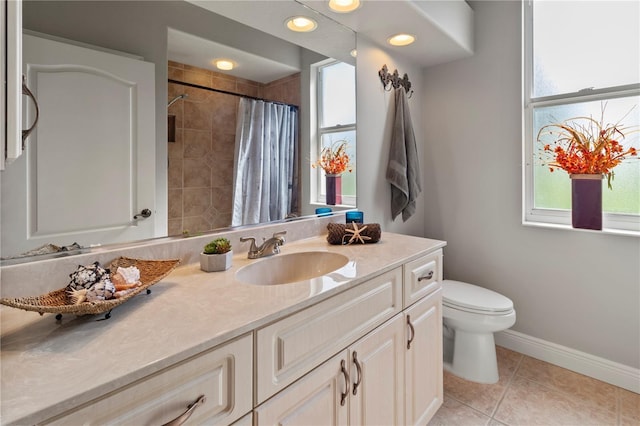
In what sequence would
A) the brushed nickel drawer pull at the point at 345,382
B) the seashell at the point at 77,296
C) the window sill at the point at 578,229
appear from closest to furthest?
the seashell at the point at 77,296 → the brushed nickel drawer pull at the point at 345,382 → the window sill at the point at 578,229

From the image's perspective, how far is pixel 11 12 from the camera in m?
0.58

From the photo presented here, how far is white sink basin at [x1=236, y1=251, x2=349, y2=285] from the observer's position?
1.22 m

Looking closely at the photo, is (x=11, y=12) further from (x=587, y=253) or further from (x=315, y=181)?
(x=587, y=253)

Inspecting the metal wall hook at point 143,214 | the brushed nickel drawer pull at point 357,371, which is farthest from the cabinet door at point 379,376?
the metal wall hook at point 143,214

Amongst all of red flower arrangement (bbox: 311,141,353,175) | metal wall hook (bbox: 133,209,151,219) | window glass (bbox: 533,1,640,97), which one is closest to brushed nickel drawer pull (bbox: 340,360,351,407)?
metal wall hook (bbox: 133,209,151,219)

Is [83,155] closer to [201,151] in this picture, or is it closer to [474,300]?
[201,151]

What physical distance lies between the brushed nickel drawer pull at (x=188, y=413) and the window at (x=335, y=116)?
47.5 inches

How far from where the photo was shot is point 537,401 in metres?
1.69

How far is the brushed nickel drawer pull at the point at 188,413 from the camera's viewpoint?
58 centimetres

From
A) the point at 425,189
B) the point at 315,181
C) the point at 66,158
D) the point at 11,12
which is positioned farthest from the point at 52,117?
the point at 425,189

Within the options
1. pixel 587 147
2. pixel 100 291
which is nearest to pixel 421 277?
pixel 100 291

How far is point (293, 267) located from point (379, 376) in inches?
21.1

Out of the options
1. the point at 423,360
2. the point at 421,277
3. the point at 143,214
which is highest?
the point at 143,214

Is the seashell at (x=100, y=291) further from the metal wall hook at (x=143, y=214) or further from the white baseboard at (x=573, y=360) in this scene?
the white baseboard at (x=573, y=360)
